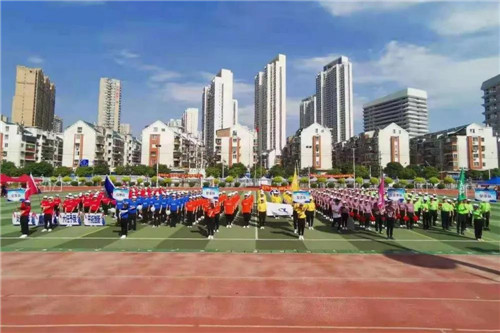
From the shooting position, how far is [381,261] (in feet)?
37.3

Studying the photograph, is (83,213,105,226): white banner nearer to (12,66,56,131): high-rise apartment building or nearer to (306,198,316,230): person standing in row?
(306,198,316,230): person standing in row

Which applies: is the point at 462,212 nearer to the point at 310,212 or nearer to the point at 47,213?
the point at 310,212

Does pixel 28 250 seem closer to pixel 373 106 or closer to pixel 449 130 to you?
pixel 449 130

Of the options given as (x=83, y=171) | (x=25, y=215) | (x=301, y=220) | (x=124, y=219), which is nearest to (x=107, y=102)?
(x=83, y=171)

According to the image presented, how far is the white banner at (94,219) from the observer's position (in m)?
18.2

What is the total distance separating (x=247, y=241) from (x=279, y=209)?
5.49 meters

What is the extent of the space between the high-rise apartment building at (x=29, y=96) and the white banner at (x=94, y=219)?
129 metres

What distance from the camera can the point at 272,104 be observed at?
6560 inches

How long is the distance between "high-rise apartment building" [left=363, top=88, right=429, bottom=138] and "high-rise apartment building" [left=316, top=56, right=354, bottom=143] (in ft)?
45.9

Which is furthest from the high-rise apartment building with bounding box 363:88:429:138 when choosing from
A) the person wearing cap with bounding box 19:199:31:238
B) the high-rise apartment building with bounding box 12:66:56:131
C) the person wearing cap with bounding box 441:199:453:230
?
the person wearing cap with bounding box 19:199:31:238

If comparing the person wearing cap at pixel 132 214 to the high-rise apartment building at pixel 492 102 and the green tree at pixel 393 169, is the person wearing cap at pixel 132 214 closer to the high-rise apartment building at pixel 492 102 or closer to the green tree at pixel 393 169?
the green tree at pixel 393 169

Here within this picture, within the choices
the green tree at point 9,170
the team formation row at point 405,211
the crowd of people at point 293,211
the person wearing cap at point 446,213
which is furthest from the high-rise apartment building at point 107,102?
the person wearing cap at point 446,213

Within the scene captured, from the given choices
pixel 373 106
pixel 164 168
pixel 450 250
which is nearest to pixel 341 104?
pixel 373 106

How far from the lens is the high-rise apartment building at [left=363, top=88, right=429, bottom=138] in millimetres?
171375
